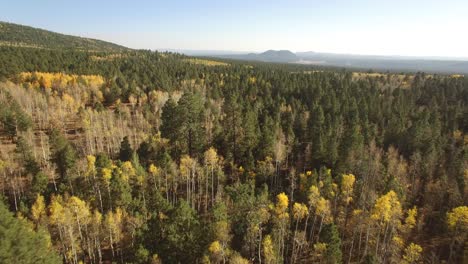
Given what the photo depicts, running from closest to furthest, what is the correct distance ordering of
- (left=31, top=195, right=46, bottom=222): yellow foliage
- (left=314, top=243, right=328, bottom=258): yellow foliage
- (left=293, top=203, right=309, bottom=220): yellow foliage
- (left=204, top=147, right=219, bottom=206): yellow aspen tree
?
(left=314, top=243, right=328, bottom=258): yellow foliage → (left=31, top=195, right=46, bottom=222): yellow foliage → (left=293, top=203, right=309, bottom=220): yellow foliage → (left=204, top=147, right=219, bottom=206): yellow aspen tree

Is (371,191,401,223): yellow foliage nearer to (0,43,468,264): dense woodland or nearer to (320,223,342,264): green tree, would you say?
(0,43,468,264): dense woodland

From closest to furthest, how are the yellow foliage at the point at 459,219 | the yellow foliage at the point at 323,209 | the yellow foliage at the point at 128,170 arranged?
1. the yellow foliage at the point at 459,219
2. the yellow foliage at the point at 323,209
3. the yellow foliage at the point at 128,170

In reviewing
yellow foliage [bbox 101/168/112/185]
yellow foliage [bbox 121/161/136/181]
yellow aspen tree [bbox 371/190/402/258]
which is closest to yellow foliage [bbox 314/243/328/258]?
yellow aspen tree [bbox 371/190/402/258]

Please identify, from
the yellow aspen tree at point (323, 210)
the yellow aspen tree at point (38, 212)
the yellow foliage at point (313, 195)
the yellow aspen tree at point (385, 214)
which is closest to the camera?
the yellow aspen tree at point (38, 212)

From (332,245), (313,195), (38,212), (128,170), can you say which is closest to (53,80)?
(128,170)

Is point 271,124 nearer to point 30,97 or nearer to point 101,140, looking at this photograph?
point 101,140

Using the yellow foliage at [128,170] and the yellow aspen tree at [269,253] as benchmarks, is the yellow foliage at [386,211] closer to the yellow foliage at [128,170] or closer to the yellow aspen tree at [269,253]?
the yellow aspen tree at [269,253]

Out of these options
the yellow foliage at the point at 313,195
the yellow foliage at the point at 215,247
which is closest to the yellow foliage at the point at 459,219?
the yellow foliage at the point at 313,195

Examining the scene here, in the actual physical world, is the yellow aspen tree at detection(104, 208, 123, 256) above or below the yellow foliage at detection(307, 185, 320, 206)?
below

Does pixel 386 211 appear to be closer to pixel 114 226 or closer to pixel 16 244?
pixel 114 226
